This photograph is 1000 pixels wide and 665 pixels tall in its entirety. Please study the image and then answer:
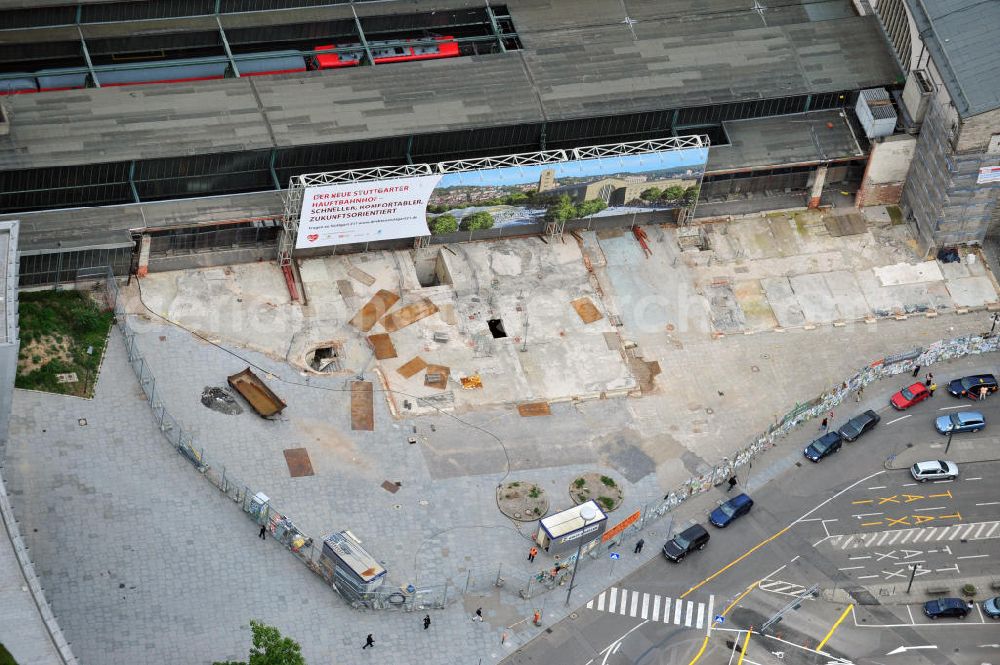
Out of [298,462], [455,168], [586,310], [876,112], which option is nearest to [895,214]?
[876,112]

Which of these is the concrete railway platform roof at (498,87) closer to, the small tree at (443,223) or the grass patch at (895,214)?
the small tree at (443,223)

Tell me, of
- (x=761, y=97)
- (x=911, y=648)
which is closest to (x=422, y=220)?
(x=761, y=97)

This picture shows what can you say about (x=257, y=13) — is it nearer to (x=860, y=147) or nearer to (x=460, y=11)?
(x=460, y=11)

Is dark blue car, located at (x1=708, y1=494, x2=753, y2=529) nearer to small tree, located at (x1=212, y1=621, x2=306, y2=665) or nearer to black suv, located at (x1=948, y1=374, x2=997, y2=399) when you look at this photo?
black suv, located at (x1=948, y1=374, x2=997, y2=399)

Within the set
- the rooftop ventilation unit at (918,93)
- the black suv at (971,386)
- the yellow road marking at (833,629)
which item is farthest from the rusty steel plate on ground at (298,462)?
the rooftop ventilation unit at (918,93)

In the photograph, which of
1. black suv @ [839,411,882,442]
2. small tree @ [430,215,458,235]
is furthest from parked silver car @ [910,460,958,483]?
small tree @ [430,215,458,235]

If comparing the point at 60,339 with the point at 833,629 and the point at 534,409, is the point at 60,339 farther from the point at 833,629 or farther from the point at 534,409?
the point at 833,629
